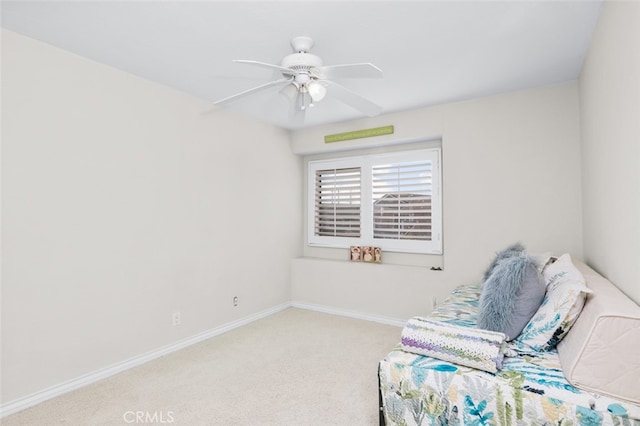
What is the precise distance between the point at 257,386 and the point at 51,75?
262 cm

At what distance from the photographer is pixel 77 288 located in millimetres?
2367

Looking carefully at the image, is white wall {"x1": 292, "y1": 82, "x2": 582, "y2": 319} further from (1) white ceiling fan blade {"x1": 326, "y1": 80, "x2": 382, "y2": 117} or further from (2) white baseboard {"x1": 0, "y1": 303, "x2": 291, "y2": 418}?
(2) white baseboard {"x1": 0, "y1": 303, "x2": 291, "y2": 418}

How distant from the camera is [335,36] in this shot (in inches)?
83.1

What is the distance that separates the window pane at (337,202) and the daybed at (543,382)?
274 centimetres

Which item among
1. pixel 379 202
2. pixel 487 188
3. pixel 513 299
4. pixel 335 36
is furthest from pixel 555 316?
pixel 379 202

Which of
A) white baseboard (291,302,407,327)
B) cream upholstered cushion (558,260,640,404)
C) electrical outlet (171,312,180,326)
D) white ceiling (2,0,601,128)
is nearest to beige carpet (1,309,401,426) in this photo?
electrical outlet (171,312,180,326)

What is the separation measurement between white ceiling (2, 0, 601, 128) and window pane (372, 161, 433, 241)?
3.82 feet

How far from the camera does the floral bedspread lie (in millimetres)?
1225

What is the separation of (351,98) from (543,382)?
1957mm

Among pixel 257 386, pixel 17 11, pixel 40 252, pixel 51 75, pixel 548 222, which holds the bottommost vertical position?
pixel 257 386

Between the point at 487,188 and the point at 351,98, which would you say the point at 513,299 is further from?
the point at 487,188

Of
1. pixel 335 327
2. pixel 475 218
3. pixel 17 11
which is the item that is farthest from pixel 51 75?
pixel 475 218

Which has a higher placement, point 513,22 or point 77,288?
point 513,22

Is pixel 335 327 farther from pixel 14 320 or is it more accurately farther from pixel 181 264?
Answer: pixel 14 320
